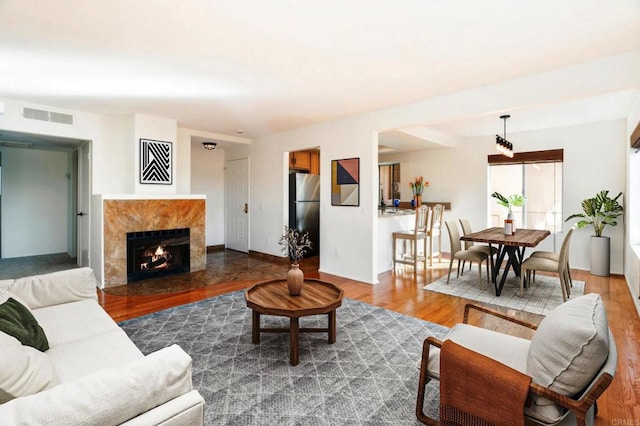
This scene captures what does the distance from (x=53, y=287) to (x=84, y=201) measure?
3303 millimetres

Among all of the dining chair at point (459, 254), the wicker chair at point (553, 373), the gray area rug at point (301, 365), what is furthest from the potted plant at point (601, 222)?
the wicker chair at point (553, 373)

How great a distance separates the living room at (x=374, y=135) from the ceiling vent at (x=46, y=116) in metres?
0.05

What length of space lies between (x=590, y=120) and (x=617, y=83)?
304cm

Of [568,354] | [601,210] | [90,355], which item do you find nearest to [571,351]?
[568,354]

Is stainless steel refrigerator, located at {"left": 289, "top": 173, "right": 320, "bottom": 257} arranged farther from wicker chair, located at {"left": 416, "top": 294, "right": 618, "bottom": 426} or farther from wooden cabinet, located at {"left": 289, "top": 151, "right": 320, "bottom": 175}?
wicker chair, located at {"left": 416, "top": 294, "right": 618, "bottom": 426}

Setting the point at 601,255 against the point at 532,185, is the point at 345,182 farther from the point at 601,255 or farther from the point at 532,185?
the point at 601,255

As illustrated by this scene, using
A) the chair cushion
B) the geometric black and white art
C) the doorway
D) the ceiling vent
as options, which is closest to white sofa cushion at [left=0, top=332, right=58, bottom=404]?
the chair cushion

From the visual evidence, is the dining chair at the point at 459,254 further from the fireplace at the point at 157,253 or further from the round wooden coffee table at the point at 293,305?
the fireplace at the point at 157,253

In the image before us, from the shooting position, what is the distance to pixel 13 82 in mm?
Result: 3311

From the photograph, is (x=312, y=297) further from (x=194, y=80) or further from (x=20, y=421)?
(x=194, y=80)

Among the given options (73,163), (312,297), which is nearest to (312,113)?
(312,297)

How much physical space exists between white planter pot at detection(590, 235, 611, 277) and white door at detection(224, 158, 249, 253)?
622 centimetres

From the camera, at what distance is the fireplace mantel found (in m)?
4.38

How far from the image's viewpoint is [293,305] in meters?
2.42
